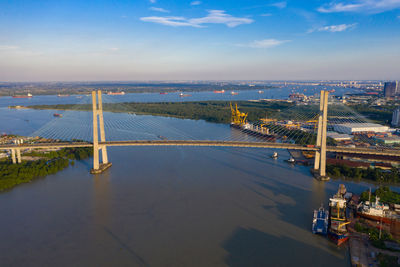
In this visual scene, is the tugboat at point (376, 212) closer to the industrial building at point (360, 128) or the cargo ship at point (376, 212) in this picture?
the cargo ship at point (376, 212)

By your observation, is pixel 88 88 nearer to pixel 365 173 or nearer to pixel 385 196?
pixel 365 173

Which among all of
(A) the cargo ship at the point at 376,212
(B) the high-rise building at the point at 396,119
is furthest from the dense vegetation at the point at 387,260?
(B) the high-rise building at the point at 396,119

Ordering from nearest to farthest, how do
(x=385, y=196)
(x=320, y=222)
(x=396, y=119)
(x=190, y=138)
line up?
(x=320, y=222) < (x=385, y=196) < (x=190, y=138) < (x=396, y=119)

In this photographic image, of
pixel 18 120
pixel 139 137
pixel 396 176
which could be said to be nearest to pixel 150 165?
pixel 139 137

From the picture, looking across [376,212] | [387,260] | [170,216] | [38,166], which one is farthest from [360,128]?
[38,166]

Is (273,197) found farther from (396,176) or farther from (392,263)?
(396,176)
